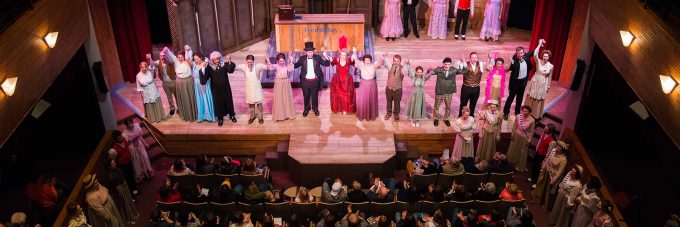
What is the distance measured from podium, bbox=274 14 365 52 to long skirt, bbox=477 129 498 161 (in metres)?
3.45

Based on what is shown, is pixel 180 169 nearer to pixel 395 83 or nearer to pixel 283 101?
pixel 283 101

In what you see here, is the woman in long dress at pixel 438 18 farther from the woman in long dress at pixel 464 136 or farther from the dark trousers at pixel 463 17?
the woman in long dress at pixel 464 136

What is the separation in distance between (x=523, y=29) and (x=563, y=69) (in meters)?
3.18

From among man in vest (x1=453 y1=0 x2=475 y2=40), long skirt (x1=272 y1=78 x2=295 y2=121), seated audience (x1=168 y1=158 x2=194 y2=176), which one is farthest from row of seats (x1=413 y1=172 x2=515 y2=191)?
man in vest (x1=453 y1=0 x2=475 y2=40)

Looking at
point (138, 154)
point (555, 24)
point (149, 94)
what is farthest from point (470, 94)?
point (138, 154)

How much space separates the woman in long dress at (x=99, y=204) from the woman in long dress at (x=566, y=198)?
231 inches

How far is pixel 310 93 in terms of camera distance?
32.3ft

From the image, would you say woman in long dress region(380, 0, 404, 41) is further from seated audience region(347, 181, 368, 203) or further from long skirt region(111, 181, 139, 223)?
long skirt region(111, 181, 139, 223)

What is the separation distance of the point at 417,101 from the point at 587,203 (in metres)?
3.05

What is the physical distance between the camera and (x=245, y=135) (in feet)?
31.7

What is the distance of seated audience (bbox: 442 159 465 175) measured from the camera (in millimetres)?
8312

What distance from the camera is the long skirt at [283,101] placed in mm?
9422

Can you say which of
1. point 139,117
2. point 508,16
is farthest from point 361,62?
point 508,16

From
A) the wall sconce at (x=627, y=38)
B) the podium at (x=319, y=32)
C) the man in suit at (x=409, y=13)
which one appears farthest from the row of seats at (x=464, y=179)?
the man in suit at (x=409, y=13)
